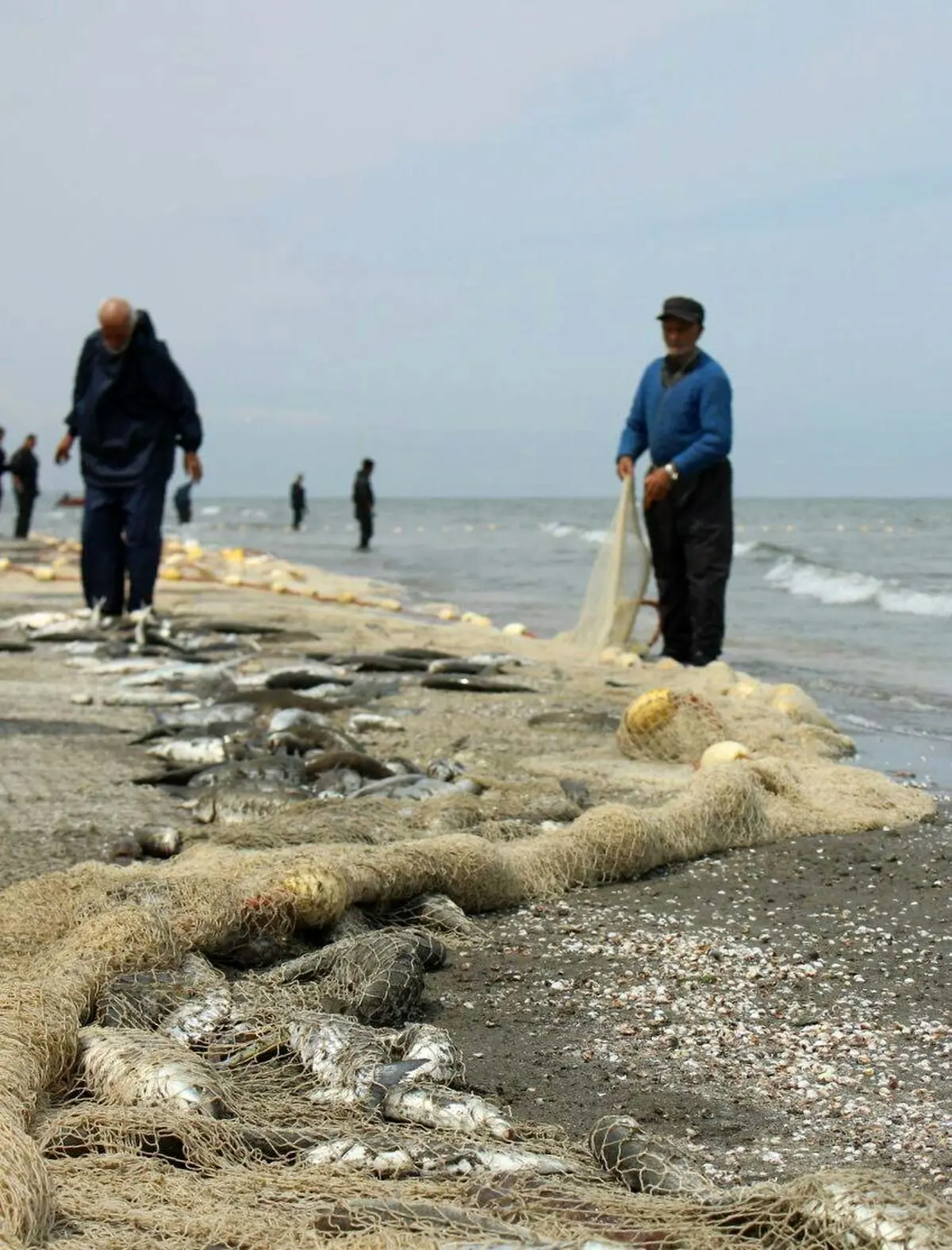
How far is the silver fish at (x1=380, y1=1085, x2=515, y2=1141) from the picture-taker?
250cm

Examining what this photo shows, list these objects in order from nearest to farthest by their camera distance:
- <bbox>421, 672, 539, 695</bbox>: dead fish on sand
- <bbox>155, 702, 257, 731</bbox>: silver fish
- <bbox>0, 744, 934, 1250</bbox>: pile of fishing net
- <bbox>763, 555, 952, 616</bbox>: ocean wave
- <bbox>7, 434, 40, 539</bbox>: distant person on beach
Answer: <bbox>0, 744, 934, 1250</bbox>: pile of fishing net, <bbox>155, 702, 257, 731</bbox>: silver fish, <bbox>421, 672, 539, 695</bbox>: dead fish on sand, <bbox>763, 555, 952, 616</bbox>: ocean wave, <bbox>7, 434, 40, 539</bbox>: distant person on beach

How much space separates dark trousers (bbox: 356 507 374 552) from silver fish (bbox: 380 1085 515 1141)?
32934mm

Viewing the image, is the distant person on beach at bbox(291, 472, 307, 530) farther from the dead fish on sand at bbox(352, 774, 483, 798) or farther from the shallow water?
A: the dead fish on sand at bbox(352, 774, 483, 798)

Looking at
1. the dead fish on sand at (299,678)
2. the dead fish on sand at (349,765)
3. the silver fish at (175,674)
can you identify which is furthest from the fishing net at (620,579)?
the dead fish on sand at (349,765)

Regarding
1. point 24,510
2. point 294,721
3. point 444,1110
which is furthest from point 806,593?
point 444,1110

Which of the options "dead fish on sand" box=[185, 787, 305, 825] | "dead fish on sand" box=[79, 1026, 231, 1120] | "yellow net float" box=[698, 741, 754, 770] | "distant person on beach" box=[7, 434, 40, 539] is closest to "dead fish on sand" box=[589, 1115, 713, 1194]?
"dead fish on sand" box=[79, 1026, 231, 1120]

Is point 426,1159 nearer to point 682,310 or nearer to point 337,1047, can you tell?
point 337,1047

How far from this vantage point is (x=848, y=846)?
4762mm

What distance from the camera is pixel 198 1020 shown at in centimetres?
299

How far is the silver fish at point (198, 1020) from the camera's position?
9.59ft

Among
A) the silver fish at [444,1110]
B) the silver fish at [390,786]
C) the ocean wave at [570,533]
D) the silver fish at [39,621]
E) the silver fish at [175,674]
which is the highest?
the ocean wave at [570,533]

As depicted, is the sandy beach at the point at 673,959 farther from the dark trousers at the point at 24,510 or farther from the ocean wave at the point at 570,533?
the ocean wave at the point at 570,533

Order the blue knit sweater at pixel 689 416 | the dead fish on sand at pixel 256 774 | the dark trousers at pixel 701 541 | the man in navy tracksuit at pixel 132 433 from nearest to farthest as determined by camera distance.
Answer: the dead fish on sand at pixel 256 774 → the blue knit sweater at pixel 689 416 → the dark trousers at pixel 701 541 → the man in navy tracksuit at pixel 132 433

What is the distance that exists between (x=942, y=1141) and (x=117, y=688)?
6208mm
